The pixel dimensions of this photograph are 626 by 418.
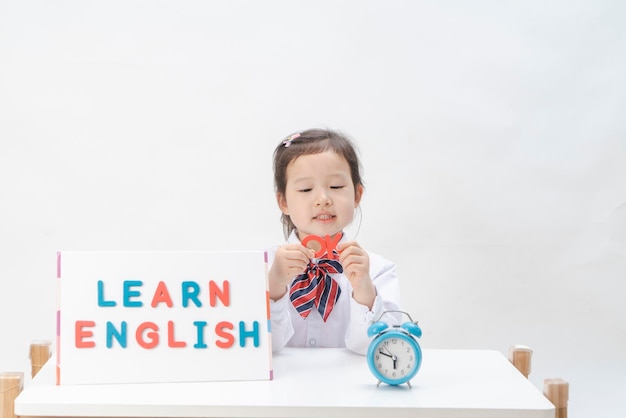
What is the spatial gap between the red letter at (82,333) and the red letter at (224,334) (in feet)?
0.75

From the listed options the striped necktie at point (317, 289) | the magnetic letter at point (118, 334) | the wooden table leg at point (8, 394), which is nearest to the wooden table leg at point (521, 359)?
the striped necktie at point (317, 289)

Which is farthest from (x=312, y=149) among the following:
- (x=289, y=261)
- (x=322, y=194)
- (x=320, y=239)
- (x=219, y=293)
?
(x=219, y=293)

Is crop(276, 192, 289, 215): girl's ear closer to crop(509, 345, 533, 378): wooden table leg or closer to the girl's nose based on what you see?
the girl's nose

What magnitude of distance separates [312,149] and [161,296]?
61cm

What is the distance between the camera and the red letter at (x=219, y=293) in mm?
1738

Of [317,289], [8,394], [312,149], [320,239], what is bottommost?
[8,394]

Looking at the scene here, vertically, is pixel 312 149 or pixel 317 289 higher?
pixel 312 149

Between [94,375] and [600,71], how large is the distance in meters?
2.18

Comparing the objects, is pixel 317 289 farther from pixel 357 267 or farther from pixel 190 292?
pixel 190 292

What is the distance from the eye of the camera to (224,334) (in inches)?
68.4

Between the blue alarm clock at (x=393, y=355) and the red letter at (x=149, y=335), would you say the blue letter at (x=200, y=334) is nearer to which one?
the red letter at (x=149, y=335)

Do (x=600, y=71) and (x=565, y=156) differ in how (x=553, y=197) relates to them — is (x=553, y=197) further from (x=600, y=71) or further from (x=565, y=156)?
(x=600, y=71)

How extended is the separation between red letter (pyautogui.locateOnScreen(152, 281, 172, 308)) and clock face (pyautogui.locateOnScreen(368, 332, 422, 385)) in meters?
0.39

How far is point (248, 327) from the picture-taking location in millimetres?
1739
